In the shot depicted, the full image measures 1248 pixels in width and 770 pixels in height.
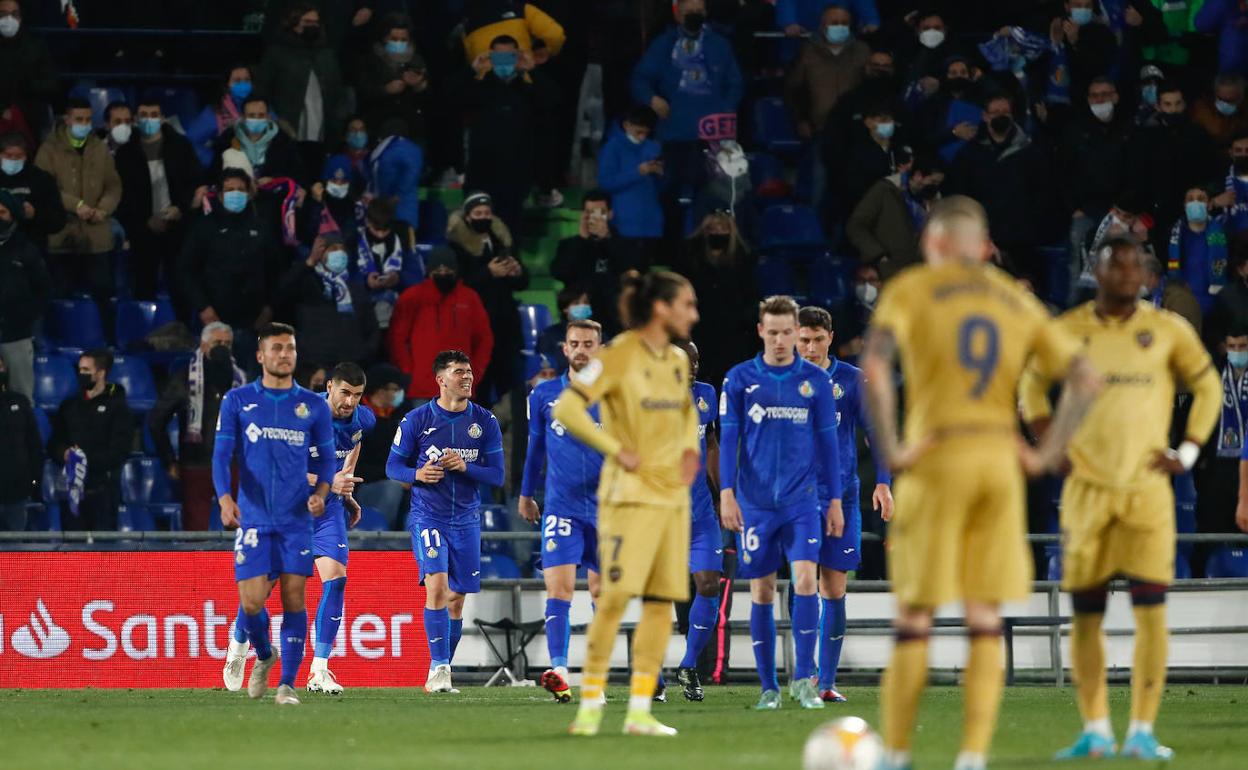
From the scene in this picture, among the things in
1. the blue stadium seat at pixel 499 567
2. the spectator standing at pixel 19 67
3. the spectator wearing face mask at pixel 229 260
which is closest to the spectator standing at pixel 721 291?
the blue stadium seat at pixel 499 567

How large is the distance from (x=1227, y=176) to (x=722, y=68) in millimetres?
5503

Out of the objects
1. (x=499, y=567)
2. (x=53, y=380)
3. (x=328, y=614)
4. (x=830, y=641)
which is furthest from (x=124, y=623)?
(x=830, y=641)

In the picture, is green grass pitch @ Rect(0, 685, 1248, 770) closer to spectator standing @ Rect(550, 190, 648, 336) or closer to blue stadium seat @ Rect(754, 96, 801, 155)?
spectator standing @ Rect(550, 190, 648, 336)

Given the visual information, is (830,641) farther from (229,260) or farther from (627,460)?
(229,260)

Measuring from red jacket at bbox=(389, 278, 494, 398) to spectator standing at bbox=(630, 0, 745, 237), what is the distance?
3614 mm

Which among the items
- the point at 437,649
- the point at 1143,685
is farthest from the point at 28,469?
the point at 1143,685

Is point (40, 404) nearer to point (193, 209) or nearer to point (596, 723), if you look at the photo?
point (193, 209)

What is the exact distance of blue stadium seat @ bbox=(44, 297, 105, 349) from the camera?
842 inches

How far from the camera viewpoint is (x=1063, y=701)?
48.3 ft

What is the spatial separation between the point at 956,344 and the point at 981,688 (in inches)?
53.5

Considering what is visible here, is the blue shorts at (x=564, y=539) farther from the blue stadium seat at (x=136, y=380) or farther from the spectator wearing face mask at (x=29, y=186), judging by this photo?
the spectator wearing face mask at (x=29, y=186)

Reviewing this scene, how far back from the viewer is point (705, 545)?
14938 mm

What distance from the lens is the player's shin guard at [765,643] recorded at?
1388 centimetres

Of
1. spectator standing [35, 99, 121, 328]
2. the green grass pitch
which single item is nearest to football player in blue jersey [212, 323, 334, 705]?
the green grass pitch
